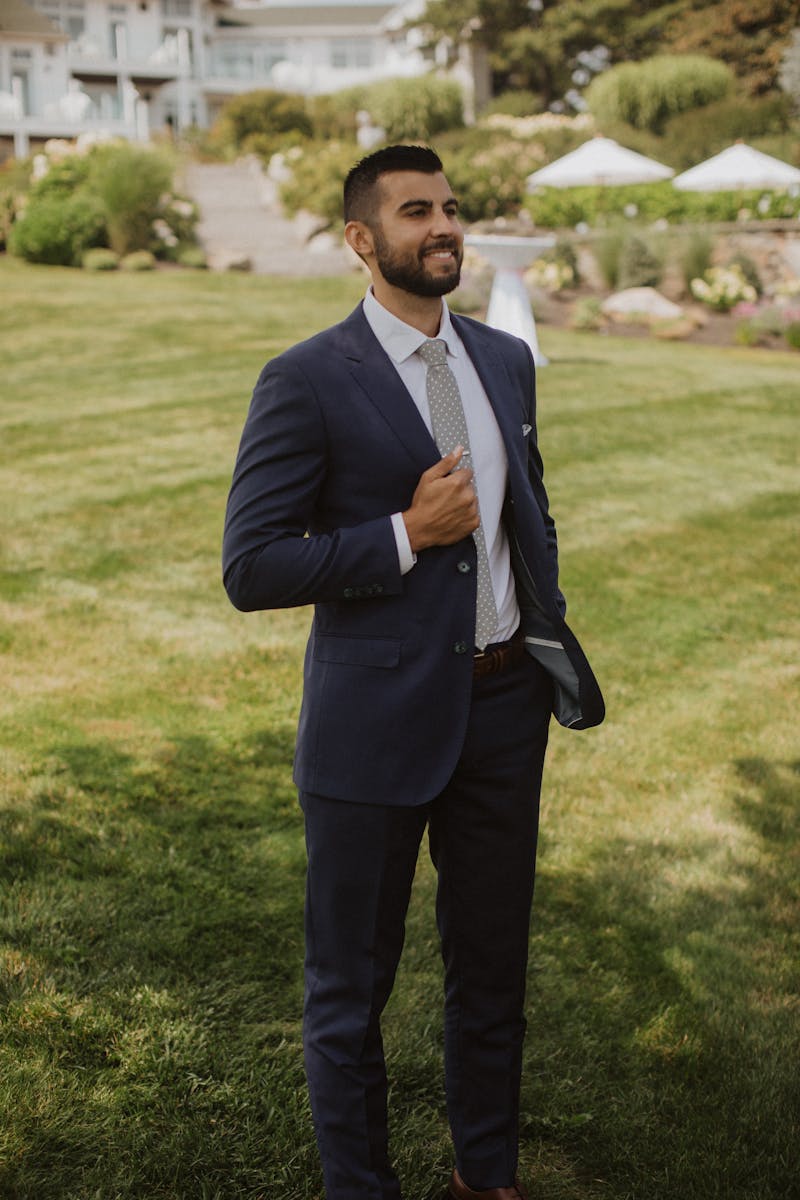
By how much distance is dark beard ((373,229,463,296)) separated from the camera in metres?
2.50

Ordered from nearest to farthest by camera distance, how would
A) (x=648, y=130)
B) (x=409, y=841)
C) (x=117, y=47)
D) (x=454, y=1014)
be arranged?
(x=409, y=841)
(x=454, y=1014)
(x=648, y=130)
(x=117, y=47)

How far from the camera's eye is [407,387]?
2607mm

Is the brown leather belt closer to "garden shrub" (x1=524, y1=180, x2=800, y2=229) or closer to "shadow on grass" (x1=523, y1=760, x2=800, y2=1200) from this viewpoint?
"shadow on grass" (x1=523, y1=760, x2=800, y2=1200)

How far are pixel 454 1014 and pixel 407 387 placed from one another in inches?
58.5

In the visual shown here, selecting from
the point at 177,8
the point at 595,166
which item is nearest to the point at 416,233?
the point at 595,166

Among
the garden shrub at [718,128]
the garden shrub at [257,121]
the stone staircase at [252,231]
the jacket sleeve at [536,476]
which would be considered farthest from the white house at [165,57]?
the jacket sleeve at [536,476]

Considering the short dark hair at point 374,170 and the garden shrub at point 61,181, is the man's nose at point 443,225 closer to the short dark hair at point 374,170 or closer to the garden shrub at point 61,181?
the short dark hair at point 374,170

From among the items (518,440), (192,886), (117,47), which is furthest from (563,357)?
(117,47)

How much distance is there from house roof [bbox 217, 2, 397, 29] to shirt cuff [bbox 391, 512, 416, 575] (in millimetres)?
67523

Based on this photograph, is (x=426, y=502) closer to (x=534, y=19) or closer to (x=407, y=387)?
(x=407, y=387)

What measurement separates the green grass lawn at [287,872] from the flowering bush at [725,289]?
11.0 metres

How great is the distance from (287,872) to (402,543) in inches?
92.5

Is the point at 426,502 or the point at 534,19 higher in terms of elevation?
the point at 534,19

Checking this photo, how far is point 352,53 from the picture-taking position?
65.1m
